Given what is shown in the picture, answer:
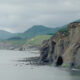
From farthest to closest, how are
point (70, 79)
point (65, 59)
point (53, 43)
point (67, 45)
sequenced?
point (53, 43), point (67, 45), point (65, 59), point (70, 79)

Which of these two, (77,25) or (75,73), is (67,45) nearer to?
(77,25)

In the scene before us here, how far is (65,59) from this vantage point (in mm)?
104500

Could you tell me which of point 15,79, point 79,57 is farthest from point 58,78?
point 79,57

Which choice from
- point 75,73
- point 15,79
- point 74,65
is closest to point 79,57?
point 74,65

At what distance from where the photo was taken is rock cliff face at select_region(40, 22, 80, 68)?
330 feet

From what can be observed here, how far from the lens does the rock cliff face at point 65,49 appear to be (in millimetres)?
100450

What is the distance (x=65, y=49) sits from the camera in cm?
11131

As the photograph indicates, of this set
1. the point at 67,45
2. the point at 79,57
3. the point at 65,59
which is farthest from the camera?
the point at 67,45

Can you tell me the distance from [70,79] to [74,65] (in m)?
20.5

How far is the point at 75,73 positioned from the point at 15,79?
1796cm

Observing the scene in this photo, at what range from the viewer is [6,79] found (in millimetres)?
81438

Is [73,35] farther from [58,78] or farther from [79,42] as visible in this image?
[58,78]

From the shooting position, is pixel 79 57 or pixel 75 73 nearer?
pixel 75 73

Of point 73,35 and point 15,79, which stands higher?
point 73,35
